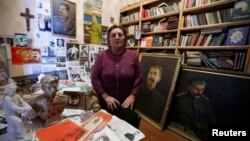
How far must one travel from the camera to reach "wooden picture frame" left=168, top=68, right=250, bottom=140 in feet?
4.83

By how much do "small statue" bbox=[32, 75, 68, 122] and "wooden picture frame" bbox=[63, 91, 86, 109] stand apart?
18 centimetres

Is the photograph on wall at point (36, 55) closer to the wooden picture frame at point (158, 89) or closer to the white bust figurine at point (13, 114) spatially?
the white bust figurine at point (13, 114)

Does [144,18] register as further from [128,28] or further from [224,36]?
[224,36]

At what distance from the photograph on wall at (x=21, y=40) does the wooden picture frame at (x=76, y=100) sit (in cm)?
107

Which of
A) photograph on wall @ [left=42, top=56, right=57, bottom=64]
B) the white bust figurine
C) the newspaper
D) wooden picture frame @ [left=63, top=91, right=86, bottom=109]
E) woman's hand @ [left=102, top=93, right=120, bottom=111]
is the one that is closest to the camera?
the white bust figurine

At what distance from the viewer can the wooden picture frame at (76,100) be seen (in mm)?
1009

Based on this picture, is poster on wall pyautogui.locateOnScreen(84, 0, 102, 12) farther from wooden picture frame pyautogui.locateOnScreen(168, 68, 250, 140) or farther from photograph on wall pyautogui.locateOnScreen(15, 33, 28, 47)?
wooden picture frame pyautogui.locateOnScreen(168, 68, 250, 140)

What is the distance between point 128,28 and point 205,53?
58.7 inches

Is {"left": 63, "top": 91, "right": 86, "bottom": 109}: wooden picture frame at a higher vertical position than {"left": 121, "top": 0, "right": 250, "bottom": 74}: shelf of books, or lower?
lower

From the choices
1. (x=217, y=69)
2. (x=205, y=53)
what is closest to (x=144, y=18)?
(x=205, y=53)

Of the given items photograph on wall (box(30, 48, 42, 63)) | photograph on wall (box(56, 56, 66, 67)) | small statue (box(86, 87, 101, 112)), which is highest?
photograph on wall (box(30, 48, 42, 63))

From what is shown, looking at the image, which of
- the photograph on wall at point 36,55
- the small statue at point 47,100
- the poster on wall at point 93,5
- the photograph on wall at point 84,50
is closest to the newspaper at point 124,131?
the small statue at point 47,100

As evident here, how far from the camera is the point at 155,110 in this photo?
7.09 feet

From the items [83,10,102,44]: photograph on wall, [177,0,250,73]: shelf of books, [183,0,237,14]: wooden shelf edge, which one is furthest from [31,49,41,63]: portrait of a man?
[183,0,237,14]: wooden shelf edge
